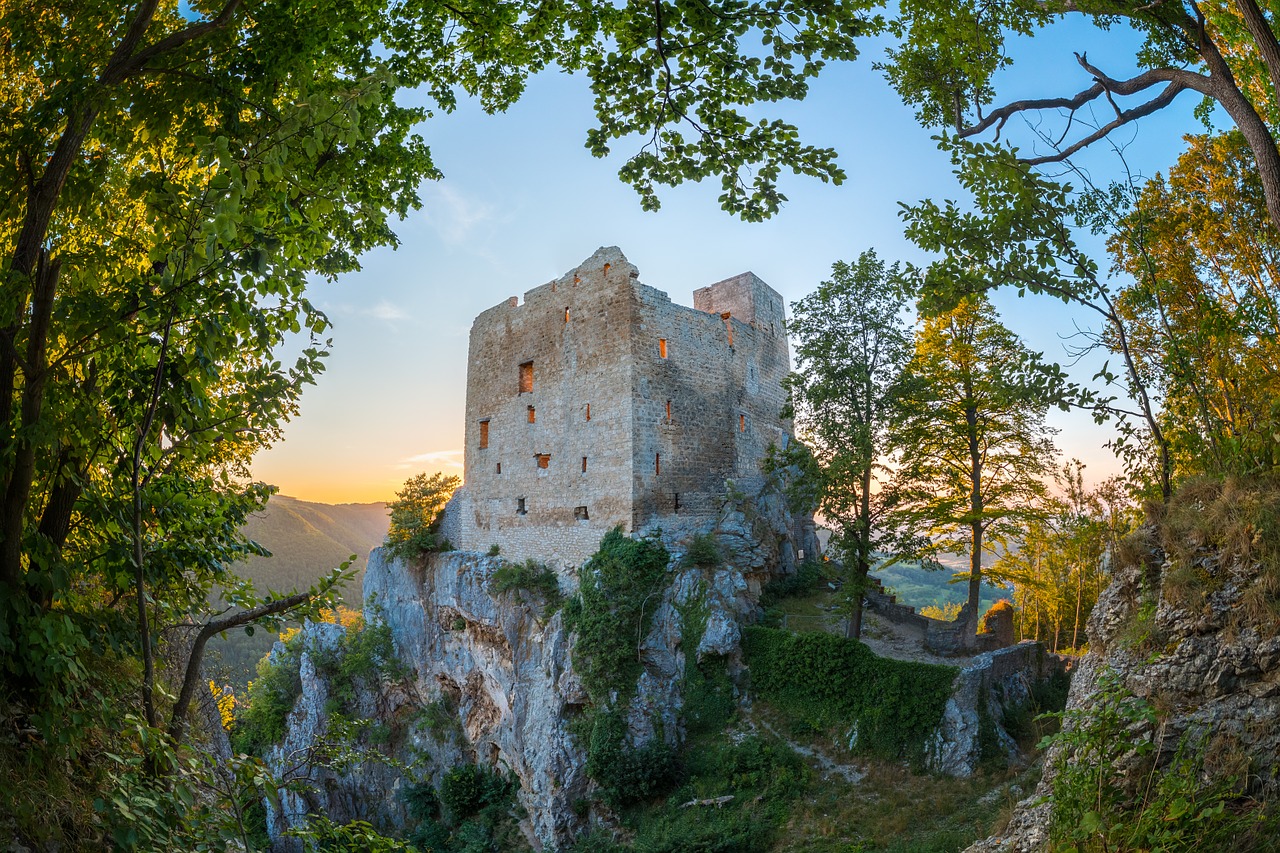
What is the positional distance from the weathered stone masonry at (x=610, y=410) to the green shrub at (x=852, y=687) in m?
4.15

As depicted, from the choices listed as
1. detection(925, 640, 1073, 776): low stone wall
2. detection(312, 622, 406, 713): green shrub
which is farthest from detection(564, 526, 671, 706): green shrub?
detection(312, 622, 406, 713): green shrub

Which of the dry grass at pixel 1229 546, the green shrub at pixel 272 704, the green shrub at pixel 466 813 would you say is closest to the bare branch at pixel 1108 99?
the dry grass at pixel 1229 546

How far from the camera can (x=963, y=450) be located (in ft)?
57.6

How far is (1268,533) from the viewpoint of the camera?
203 inches

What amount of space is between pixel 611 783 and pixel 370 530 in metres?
61.8

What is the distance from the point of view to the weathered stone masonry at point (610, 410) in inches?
742

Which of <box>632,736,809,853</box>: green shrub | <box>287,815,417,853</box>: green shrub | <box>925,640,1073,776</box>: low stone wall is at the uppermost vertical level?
<box>287,815,417,853</box>: green shrub

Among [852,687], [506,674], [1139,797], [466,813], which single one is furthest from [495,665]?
[1139,797]

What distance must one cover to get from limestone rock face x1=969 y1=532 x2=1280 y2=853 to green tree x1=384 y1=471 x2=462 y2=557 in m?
20.4

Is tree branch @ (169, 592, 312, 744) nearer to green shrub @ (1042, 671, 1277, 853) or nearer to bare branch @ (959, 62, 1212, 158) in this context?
green shrub @ (1042, 671, 1277, 853)

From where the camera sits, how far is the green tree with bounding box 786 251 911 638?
16.5 m

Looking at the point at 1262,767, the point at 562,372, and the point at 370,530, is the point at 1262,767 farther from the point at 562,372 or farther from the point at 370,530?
the point at 370,530

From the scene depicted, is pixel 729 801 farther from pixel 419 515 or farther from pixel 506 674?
pixel 419 515

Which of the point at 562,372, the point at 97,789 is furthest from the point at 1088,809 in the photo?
the point at 562,372
